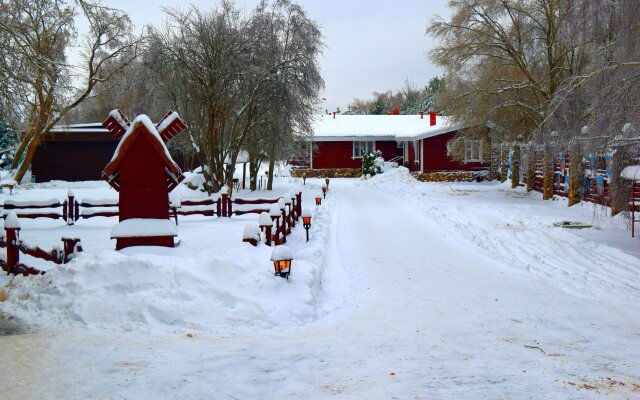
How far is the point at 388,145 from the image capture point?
50781mm

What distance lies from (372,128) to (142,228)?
4254 cm

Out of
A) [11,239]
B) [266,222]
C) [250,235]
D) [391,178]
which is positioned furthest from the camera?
[391,178]

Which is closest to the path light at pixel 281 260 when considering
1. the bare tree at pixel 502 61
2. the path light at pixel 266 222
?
the path light at pixel 266 222

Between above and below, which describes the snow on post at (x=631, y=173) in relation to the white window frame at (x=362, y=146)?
below

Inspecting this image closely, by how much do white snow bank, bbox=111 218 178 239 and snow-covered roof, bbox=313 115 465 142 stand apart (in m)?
35.3

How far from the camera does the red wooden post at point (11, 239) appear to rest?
32.6 feet

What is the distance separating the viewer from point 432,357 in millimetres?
6250

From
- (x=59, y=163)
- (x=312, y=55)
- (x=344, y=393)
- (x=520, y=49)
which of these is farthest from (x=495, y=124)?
(x=59, y=163)

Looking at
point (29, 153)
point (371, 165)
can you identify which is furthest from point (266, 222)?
point (371, 165)

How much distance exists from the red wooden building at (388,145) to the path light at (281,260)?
36.1 metres

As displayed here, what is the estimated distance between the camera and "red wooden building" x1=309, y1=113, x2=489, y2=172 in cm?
4472

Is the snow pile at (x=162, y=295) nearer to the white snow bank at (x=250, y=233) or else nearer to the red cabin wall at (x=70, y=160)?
the white snow bank at (x=250, y=233)

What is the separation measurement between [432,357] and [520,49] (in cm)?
2444

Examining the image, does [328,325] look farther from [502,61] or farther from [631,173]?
[502,61]
